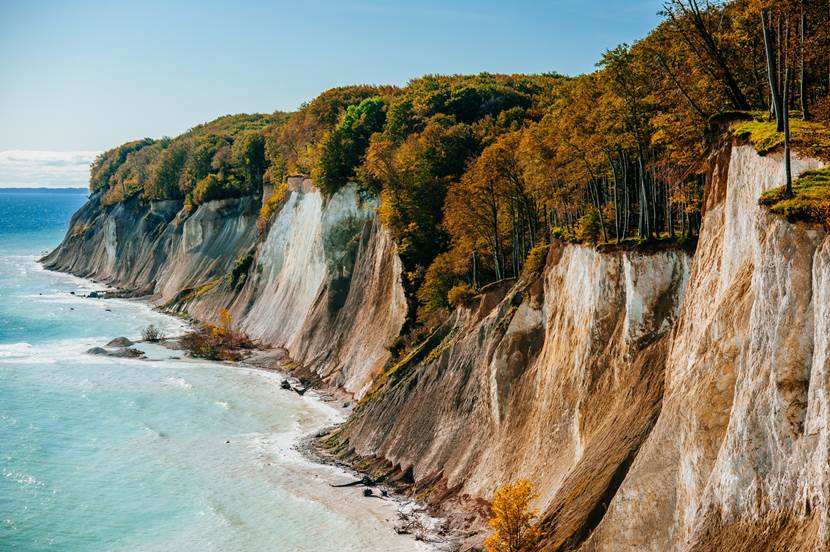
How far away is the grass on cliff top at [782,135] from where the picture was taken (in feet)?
75.2

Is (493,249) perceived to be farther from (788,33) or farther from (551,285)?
(788,33)

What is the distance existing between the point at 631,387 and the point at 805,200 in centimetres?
1320

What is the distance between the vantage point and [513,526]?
3058 centimetres

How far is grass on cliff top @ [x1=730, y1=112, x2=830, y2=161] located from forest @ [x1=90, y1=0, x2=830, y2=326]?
0.21 feet

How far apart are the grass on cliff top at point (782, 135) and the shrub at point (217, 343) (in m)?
58.5

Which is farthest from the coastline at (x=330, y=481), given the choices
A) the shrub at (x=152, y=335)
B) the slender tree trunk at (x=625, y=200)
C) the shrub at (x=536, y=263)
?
the shrub at (x=152, y=335)

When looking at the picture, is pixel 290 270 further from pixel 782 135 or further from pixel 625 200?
pixel 782 135

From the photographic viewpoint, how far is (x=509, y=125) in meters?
75.2

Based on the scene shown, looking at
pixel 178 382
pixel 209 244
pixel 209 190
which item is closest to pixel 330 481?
pixel 178 382

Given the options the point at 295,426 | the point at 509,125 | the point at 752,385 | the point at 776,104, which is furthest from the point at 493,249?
the point at 752,385

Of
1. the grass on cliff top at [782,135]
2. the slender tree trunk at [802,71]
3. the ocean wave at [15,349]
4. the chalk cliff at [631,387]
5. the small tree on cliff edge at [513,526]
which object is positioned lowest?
the ocean wave at [15,349]

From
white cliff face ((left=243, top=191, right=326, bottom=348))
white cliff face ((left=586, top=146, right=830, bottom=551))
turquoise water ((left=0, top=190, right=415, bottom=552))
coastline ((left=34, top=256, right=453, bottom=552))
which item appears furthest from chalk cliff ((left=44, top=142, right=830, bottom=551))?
white cliff face ((left=243, top=191, right=326, bottom=348))

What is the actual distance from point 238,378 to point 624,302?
144 feet

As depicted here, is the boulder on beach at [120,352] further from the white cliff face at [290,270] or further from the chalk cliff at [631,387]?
the chalk cliff at [631,387]
